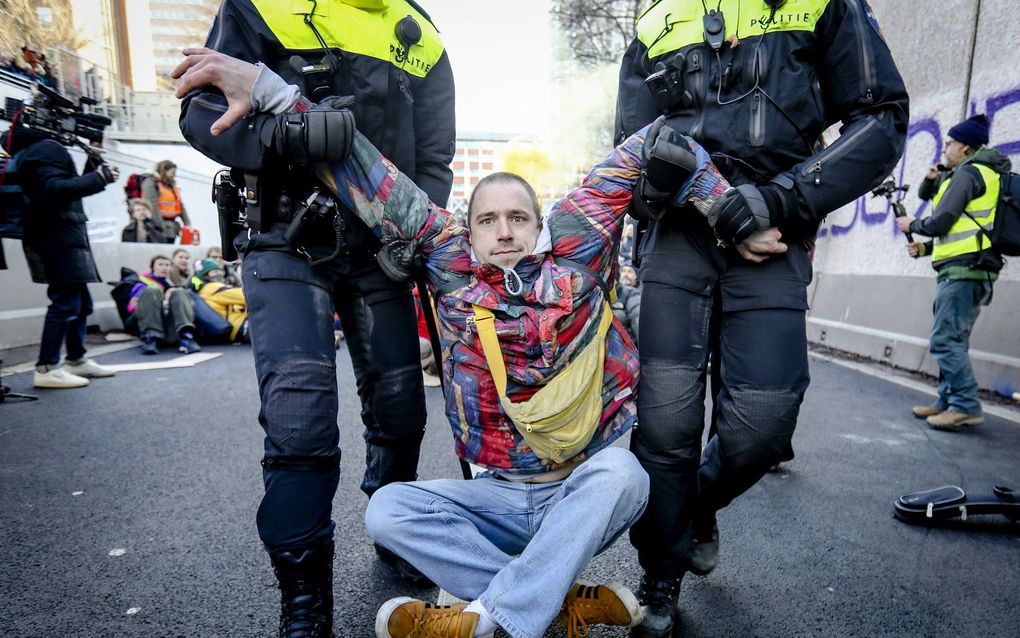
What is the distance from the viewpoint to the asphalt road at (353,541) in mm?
1954

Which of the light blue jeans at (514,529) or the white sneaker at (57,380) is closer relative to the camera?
the light blue jeans at (514,529)

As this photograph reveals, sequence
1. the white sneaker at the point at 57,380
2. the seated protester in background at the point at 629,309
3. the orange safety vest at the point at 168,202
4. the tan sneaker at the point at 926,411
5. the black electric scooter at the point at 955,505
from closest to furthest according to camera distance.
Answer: the black electric scooter at the point at 955,505 → the tan sneaker at the point at 926,411 → the white sneaker at the point at 57,380 → the seated protester in background at the point at 629,309 → the orange safety vest at the point at 168,202

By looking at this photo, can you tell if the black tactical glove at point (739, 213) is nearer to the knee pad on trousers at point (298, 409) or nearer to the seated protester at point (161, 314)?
the knee pad on trousers at point (298, 409)

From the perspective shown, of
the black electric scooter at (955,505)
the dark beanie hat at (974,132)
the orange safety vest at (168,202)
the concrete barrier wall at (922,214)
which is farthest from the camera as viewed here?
the orange safety vest at (168,202)

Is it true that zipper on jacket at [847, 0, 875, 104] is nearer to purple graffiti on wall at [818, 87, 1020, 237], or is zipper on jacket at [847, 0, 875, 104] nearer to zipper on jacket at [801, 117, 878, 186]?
zipper on jacket at [801, 117, 878, 186]

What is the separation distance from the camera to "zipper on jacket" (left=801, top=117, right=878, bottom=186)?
1.82 metres

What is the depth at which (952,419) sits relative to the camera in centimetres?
430

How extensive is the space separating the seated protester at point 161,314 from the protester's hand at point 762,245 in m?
7.17

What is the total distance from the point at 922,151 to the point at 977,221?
3.58 meters

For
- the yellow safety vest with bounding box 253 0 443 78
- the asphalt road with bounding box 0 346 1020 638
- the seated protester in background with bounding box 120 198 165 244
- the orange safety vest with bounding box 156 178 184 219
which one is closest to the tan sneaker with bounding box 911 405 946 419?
the asphalt road with bounding box 0 346 1020 638

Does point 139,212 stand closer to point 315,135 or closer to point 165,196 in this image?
point 165,196

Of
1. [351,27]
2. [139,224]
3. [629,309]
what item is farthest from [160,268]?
[351,27]

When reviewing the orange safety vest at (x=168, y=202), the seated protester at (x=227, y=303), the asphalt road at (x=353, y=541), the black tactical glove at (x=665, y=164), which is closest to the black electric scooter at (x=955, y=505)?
the asphalt road at (x=353, y=541)

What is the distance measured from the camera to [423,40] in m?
2.18
